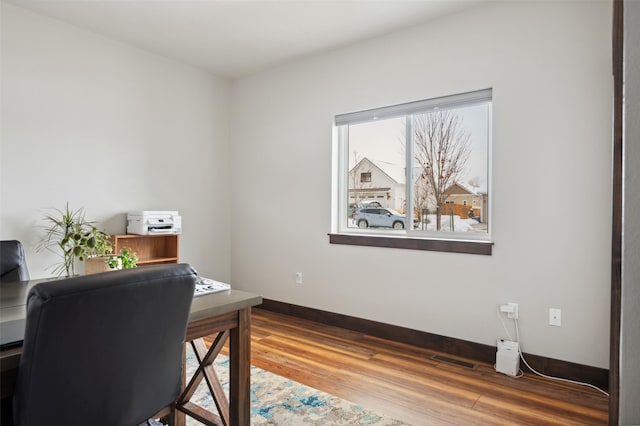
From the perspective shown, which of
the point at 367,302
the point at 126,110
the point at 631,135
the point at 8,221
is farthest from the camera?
the point at 126,110

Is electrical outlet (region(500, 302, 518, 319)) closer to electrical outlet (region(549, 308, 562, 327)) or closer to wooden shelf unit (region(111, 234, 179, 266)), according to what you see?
electrical outlet (region(549, 308, 562, 327))

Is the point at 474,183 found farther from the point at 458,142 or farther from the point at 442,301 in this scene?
the point at 442,301

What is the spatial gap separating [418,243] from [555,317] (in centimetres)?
103

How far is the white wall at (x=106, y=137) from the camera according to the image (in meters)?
2.90

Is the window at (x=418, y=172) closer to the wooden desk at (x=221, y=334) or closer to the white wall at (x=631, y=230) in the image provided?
the wooden desk at (x=221, y=334)

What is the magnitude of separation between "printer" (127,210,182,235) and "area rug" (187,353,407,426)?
4.81 feet

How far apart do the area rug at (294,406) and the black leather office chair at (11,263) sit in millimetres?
1080

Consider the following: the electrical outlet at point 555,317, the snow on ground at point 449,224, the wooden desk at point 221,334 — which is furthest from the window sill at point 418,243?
the wooden desk at point 221,334

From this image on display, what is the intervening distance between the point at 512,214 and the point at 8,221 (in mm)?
3658

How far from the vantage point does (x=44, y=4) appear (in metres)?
2.87

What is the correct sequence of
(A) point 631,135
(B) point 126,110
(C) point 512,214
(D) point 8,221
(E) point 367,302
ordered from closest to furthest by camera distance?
(A) point 631,135 → (C) point 512,214 → (D) point 8,221 → (E) point 367,302 → (B) point 126,110

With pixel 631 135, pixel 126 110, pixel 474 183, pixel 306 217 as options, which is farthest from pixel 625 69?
pixel 126 110

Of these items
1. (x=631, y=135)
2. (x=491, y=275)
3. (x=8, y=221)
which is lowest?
(x=491, y=275)

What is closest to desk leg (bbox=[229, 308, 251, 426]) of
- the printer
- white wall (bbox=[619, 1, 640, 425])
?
white wall (bbox=[619, 1, 640, 425])
